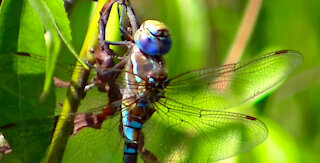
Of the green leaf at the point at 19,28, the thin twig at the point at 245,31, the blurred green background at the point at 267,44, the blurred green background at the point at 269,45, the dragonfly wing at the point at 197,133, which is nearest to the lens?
the green leaf at the point at 19,28

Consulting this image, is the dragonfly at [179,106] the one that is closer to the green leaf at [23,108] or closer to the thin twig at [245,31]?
the green leaf at [23,108]

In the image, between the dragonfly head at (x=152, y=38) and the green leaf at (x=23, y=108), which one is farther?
the dragonfly head at (x=152, y=38)

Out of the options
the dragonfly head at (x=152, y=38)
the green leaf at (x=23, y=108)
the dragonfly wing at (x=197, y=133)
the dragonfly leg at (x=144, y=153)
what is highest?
the dragonfly head at (x=152, y=38)

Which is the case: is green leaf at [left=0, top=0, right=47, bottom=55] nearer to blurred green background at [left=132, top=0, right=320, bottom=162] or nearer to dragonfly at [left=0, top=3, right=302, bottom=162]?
dragonfly at [left=0, top=3, right=302, bottom=162]

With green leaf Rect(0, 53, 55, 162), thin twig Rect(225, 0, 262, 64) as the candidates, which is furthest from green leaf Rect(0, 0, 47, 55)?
thin twig Rect(225, 0, 262, 64)

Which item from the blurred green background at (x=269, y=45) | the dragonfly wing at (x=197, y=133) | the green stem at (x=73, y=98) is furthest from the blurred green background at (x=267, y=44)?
the green stem at (x=73, y=98)

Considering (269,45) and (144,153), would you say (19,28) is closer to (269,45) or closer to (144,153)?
(144,153)

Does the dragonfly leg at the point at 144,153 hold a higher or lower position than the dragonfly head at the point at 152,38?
lower
